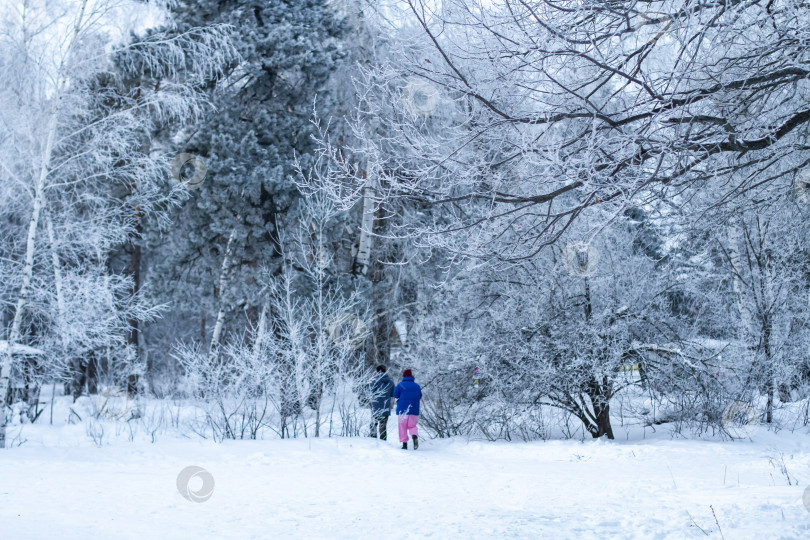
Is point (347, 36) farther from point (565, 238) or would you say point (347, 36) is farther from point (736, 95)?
point (736, 95)

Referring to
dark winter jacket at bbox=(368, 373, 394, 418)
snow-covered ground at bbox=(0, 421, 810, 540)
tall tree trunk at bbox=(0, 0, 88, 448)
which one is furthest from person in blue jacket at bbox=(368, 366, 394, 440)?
tall tree trunk at bbox=(0, 0, 88, 448)

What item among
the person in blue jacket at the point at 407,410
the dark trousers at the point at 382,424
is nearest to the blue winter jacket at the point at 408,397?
the person in blue jacket at the point at 407,410

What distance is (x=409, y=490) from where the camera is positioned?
24.9ft

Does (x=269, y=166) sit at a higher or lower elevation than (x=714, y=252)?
higher

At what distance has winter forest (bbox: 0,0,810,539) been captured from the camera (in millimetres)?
4785

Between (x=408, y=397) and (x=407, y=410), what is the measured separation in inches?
8.9

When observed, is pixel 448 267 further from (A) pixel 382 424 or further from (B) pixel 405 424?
(A) pixel 382 424

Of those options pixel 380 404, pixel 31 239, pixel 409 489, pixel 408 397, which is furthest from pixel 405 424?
pixel 31 239

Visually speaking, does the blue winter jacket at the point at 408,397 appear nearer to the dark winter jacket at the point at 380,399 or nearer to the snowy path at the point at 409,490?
the snowy path at the point at 409,490

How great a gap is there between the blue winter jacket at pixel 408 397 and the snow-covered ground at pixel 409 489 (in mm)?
661

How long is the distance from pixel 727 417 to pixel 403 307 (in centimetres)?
887

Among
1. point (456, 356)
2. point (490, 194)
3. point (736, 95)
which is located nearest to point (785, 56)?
point (736, 95)

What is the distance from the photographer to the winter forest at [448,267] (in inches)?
188

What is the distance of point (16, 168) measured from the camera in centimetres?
1422
